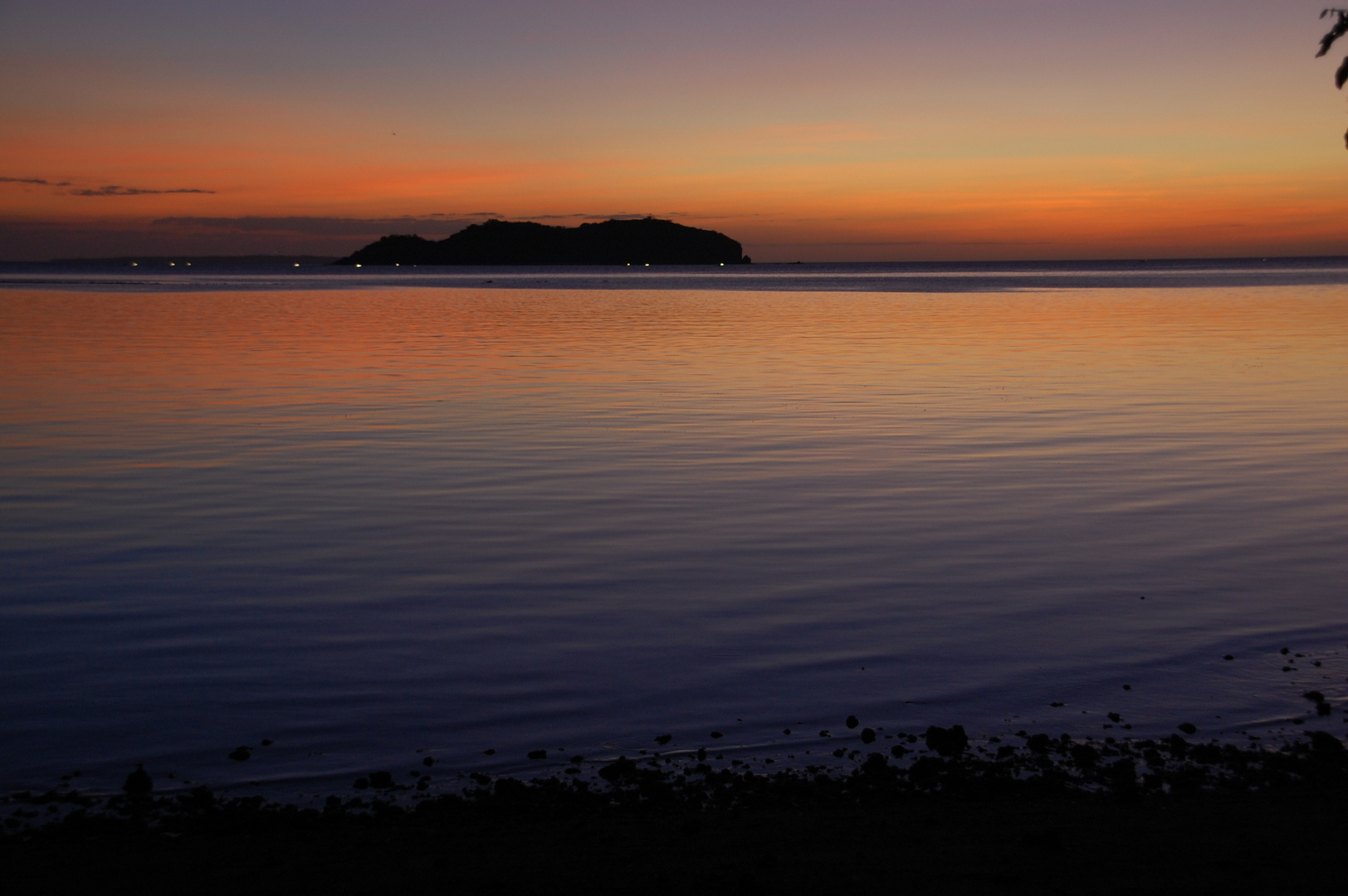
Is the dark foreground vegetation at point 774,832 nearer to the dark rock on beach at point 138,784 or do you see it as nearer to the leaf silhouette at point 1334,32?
the dark rock on beach at point 138,784

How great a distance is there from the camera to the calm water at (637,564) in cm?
741

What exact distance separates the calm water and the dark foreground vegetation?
56 cm

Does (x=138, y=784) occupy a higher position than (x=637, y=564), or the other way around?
(x=138, y=784)

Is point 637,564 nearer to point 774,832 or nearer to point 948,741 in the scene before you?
point 948,741

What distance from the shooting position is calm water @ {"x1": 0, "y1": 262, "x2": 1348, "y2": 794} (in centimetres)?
741

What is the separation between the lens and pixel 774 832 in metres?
5.70

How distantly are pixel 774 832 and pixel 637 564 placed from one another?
5.46 m

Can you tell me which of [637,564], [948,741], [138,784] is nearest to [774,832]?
[948,741]

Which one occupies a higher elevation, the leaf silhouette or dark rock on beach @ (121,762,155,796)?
the leaf silhouette

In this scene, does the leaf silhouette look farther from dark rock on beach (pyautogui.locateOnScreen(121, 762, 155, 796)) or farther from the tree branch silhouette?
dark rock on beach (pyautogui.locateOnScreen(121, 762, 155, 796))

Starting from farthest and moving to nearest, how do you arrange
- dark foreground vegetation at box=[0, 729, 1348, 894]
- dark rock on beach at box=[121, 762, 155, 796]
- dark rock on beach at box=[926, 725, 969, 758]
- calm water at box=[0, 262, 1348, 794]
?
calm water at box=[0, 262, 1348, 794] → dark rock on beach at box=[926, 725, 969, 758] → dark rock on beach at box=[121, 762, 155, 796] → dark foreground vegetation at box=[0, 729, 1348, 894]

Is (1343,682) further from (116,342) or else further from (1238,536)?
(116,342)

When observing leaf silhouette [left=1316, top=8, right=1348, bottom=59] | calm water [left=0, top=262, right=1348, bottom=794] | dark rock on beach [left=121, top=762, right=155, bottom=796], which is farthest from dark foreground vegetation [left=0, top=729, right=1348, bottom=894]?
leaf silhouette [left=1316, top=8, right=1348, bottom=59]

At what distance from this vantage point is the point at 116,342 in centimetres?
3669
